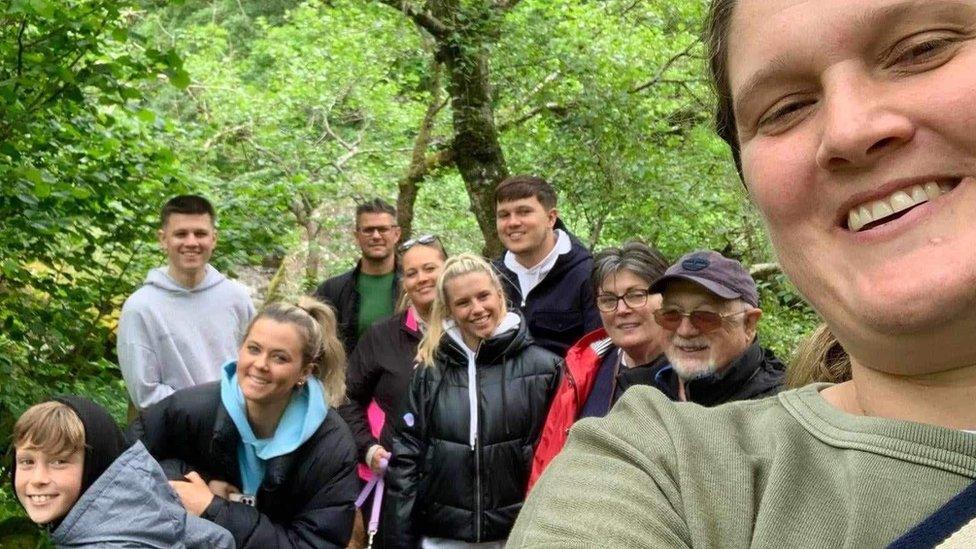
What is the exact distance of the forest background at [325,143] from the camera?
4.72 m

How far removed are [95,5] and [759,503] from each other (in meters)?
4.44

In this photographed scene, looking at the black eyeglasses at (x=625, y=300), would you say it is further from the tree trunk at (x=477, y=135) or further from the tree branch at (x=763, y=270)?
the tree branch at (x=763, y=270)

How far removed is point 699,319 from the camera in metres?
3.39

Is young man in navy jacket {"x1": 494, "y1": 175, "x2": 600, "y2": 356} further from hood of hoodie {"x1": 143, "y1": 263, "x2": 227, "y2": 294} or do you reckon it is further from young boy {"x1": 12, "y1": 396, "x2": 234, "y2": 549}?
young boy {"x1": 12, "y1": 396, "x2": 234, "y2": 549}

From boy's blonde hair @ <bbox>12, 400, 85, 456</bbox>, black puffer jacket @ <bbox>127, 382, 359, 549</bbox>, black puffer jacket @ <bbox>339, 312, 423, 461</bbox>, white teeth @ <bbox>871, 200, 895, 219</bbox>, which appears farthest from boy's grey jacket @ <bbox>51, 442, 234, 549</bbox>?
white teeth @ <bbox>871, 200, 895, 219</bbox>

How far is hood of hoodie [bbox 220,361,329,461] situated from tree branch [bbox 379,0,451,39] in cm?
551

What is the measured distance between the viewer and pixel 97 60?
5074 mm

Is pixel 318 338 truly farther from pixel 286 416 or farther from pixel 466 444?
pixel 466 444

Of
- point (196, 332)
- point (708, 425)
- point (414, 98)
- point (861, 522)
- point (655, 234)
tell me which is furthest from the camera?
point (414, 98)

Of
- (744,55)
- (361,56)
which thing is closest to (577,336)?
(744,55)

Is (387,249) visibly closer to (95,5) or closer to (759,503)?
(95,5)

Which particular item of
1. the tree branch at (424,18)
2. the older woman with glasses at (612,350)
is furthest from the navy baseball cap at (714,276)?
the tree branch at (424,18)

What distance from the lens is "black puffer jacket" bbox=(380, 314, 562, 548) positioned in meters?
4.01

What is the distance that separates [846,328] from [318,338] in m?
3.22
